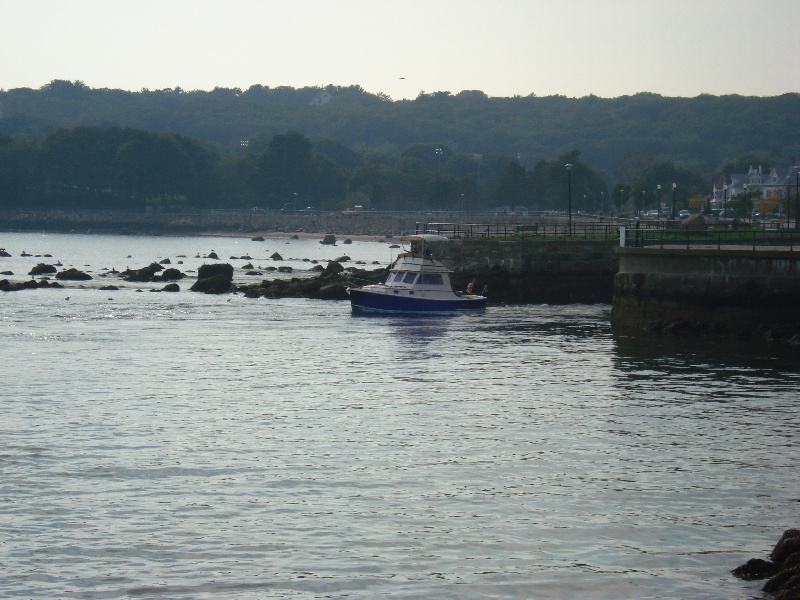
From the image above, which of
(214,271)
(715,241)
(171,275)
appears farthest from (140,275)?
(715,241)

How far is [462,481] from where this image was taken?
2195 cm

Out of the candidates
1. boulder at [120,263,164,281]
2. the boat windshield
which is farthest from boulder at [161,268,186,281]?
the boat windshield

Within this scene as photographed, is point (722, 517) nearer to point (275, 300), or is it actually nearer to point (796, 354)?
point (796, 354)

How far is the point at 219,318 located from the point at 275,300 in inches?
440

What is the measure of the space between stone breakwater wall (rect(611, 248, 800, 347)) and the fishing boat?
10775 mm

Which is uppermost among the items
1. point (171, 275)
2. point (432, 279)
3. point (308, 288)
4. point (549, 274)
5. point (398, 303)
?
point (432, 279)

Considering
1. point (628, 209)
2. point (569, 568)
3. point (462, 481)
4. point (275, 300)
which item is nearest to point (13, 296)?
point (275, 300)

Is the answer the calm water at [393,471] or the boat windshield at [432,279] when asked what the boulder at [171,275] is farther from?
the calm water at [393,471]

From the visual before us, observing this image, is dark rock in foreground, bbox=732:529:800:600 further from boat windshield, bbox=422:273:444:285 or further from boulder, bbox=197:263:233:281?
boulder, bbox=197:263:233:281

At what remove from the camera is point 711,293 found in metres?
44.7

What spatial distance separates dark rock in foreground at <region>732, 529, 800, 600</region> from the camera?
49.6ft

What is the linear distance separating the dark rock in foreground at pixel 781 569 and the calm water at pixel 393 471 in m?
0.46

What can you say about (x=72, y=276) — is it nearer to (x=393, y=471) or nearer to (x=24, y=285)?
(x=24, y=285)

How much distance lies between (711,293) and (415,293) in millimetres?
16719
